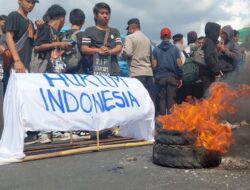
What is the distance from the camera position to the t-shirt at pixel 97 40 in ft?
26.2

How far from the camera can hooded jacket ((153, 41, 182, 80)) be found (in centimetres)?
932

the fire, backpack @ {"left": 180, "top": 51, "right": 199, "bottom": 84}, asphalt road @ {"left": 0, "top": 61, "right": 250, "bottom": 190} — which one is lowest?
asphalt road @ {"left": 0, "top": 61, "right": 250, "bottom": 190}

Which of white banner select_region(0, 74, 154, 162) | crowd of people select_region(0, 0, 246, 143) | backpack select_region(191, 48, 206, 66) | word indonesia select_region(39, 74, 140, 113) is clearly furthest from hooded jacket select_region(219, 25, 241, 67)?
word indonesia select_region(39, 74, 140, 113)

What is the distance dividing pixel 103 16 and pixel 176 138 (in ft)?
11.7

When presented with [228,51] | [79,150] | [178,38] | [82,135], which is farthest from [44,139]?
[178,38]

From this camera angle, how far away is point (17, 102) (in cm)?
600

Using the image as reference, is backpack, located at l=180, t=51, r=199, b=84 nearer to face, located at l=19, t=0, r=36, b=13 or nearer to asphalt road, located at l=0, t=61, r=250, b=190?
asphalt road, located at l=0, t=61, r=250, b=190

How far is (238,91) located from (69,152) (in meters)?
2.72

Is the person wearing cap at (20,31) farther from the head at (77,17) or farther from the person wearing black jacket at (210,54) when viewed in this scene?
the person wearing black jacket at (210,54)

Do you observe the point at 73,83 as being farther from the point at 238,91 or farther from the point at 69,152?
the point at 238,91

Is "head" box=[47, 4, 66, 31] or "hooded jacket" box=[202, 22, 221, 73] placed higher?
"head" box=[47, 4, 66, 31]

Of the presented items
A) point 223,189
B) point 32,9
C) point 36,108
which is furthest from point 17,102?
point 223,189

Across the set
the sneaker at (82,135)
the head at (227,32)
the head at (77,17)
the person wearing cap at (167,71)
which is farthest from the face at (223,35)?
the sneaker at (82,135)

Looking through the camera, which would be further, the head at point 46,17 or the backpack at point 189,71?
the backpack at point 189,71
